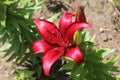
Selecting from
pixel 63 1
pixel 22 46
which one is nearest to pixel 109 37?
pixel 63 1

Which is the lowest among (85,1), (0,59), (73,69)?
(0,59)

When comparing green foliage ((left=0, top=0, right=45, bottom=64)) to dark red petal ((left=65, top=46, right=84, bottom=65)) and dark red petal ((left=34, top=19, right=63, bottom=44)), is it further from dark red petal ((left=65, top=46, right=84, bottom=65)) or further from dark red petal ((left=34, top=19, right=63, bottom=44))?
dark red petal ((left=65, top=46, right=84, bottom=65))

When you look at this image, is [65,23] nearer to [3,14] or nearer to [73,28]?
[73,28]

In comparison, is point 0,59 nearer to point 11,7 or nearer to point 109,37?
point 11,7

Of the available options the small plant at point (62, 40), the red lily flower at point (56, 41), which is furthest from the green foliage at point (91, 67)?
the red lily flower at point (56, 41)

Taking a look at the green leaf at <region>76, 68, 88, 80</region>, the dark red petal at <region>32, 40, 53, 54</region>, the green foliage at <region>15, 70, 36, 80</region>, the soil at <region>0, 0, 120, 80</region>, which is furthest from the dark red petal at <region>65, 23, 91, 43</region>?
the soil at <region>0, 0, 120, 80</region>

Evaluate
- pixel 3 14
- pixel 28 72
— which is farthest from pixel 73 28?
pixel 28 72
